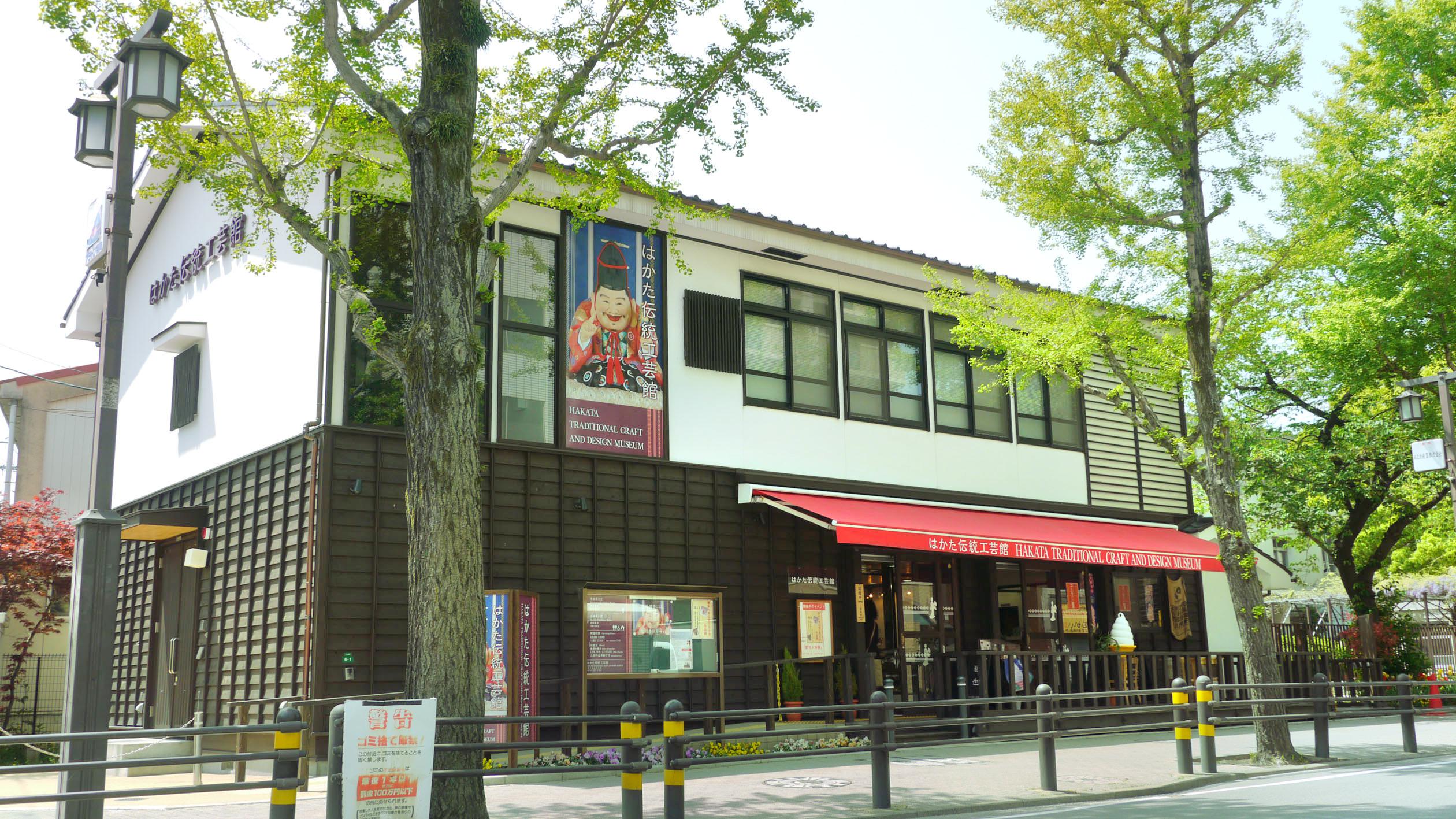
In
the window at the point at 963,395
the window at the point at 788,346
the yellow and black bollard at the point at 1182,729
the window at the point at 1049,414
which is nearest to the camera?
the yellow and black bollard at the point at 1182,729

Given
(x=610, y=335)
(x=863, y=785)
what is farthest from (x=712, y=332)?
(x=863, y=785)

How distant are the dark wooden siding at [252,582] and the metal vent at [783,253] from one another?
6.84 meters

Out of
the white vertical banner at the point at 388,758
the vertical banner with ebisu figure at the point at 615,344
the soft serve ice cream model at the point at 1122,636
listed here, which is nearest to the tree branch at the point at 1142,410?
the soft serve ice cream model at the point at 1122,636

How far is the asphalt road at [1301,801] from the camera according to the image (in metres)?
9.01

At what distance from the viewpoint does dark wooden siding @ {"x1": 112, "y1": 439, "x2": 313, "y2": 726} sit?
12992mm

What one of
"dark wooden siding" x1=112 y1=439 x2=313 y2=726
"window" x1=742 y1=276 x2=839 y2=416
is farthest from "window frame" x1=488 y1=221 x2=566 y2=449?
"window" x1=742 y1=276 x2=839 y2=416

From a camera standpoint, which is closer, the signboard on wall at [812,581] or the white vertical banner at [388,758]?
the white vertical banner at [388,758]

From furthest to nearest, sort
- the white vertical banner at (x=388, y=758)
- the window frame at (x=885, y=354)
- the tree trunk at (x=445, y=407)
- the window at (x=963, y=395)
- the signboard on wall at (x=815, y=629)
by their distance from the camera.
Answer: the window at (x=963, y=395), the window frame at (x=885, y=354), the signboard on wall at (x=815, y=629), the tree trunk at (x=445, y=407), the white vertical banner at (x=388, y=758)

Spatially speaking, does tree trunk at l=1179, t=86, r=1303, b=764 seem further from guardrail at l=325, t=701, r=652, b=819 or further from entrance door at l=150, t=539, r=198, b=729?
entrance door at l=150, t=539, r=198, b=729

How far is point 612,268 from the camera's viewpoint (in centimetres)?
1545

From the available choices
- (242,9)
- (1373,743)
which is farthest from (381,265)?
(1373,743)

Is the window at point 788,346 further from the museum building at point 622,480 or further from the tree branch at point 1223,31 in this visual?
the tree branch at point 1223,31

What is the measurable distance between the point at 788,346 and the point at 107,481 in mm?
11100

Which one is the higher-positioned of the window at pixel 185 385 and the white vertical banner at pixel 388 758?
the window at pixel 185 385
